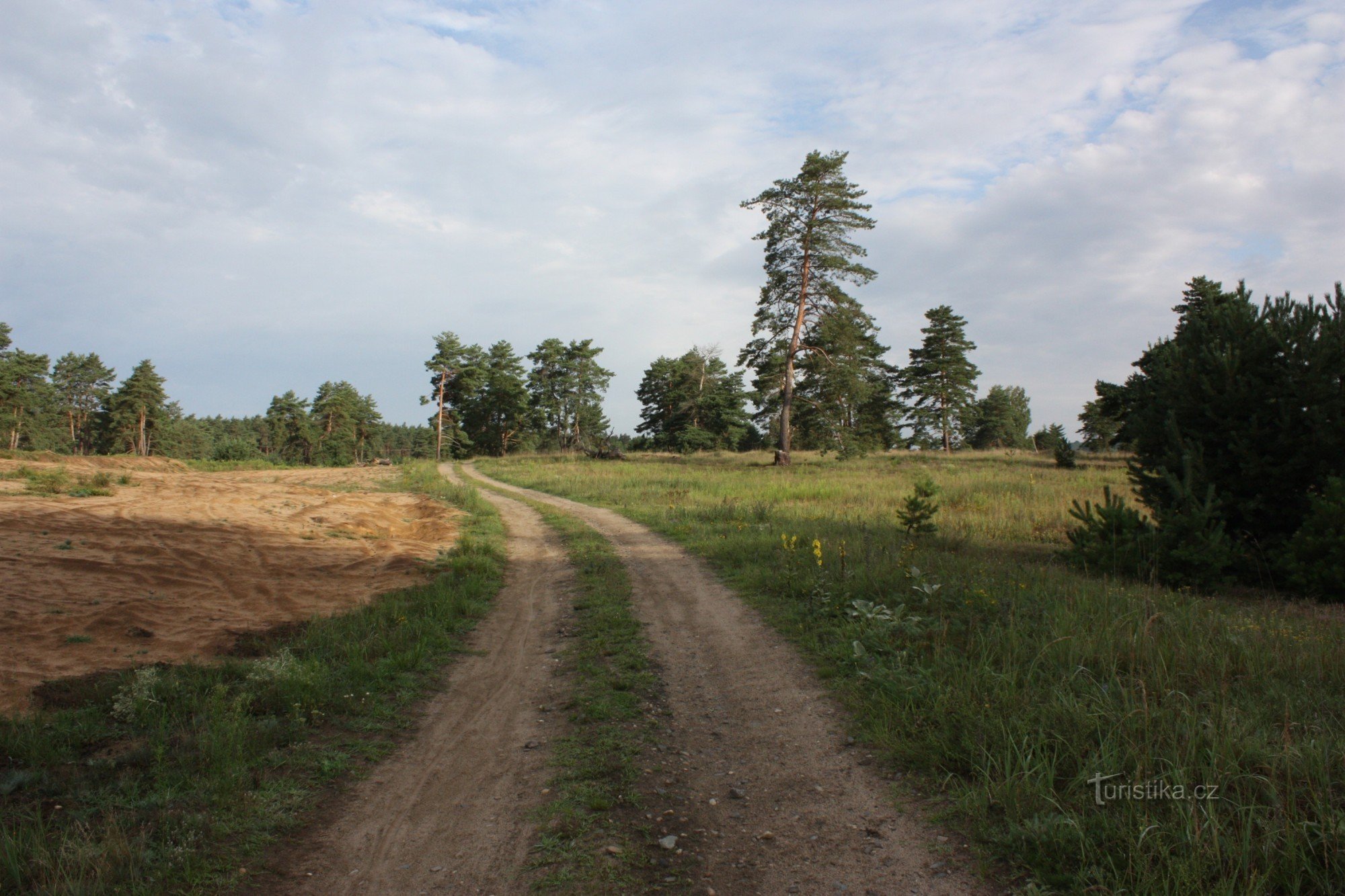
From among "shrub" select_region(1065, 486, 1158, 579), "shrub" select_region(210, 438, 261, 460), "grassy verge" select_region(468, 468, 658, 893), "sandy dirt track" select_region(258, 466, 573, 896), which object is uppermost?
"shrub" select_region(210, 438, 261, 460)

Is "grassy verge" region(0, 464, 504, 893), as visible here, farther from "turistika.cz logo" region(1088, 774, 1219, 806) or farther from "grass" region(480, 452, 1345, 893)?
"turistika.cz logo" region(1088, 774, 1219, 806)

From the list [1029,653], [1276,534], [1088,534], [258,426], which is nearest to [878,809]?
[1029,653]

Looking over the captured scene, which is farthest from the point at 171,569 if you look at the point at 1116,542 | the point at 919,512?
the point at 1116,542

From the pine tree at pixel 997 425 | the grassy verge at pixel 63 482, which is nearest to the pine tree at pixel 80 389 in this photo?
the grassy verge at pixel 63 482

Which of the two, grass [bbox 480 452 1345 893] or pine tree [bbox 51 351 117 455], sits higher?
pine tree [bbox 51 351 117 455]

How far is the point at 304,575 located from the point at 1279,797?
39.2ft

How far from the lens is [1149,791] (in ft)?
10.9

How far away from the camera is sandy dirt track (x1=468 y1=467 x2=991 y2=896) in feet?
10.4

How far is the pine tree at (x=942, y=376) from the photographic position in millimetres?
50250

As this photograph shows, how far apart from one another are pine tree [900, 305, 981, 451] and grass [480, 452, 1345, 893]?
4415cm

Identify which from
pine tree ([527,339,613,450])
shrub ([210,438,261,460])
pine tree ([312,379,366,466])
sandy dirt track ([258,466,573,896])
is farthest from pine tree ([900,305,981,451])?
shrub ([210,438,261,460])

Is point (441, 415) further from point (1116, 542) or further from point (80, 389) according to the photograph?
point (1116, 542)

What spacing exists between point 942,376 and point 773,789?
52.0 m

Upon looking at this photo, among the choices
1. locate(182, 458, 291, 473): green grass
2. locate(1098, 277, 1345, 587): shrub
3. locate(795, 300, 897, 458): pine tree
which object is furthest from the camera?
locate(182, 458, 291, 473): green grass
